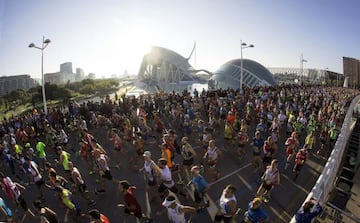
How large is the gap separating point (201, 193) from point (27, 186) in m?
6.58

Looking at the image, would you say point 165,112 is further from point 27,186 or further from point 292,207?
point 292,207

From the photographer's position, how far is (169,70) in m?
77.2

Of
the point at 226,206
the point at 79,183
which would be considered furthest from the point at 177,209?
the point at 79,183

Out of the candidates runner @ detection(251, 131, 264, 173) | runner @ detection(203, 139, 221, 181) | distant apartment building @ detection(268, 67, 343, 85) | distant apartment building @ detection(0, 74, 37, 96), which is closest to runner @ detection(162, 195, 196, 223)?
runner @ detection(203, 139, 221, 181)

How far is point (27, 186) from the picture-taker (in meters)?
9.96

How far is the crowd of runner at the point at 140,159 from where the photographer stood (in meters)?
6.73

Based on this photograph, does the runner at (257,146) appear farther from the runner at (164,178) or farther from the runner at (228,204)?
the runner at (228,204)

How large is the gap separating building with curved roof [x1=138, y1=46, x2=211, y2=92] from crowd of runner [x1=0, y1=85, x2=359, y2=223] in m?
55.3

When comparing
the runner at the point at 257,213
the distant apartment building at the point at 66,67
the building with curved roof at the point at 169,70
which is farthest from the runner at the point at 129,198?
the distant apartment building at the point at 66,67

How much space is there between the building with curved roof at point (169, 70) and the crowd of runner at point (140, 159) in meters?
55.3

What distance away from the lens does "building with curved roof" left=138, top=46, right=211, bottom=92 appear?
7575 centimetres

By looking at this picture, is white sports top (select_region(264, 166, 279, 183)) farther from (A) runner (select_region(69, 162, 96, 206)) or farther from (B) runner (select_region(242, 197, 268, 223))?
(A) runner (select_region(69, 162, 96, 206))

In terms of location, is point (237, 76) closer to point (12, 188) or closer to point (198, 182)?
point (198, 182)

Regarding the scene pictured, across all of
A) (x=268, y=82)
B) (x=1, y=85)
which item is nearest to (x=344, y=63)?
(x=268, y=82)
